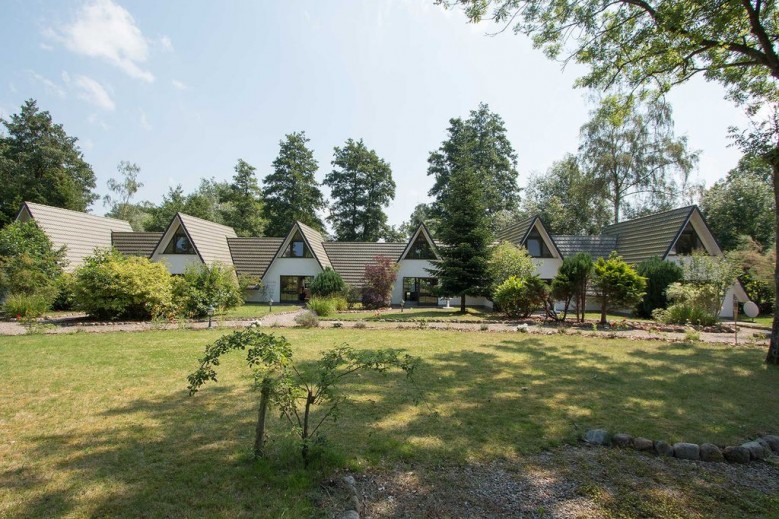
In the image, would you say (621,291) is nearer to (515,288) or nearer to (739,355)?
(515,288)

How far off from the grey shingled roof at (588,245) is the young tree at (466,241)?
31.0ft

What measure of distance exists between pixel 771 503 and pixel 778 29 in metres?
11.9

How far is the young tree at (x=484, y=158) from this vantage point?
40.1 metres

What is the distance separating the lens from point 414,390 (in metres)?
6.50

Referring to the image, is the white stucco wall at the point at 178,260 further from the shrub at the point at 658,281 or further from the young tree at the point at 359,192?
the shrub at the point at 658,281

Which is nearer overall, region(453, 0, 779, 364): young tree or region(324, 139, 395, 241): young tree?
region(453, 0, 779, 364): young tree

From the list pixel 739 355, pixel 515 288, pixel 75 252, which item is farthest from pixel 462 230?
pixel 75 252

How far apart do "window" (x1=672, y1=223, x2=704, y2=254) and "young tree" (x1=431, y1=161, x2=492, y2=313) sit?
12.0 metres

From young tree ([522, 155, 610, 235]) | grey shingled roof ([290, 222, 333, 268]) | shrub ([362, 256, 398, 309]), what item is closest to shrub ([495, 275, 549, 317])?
shrub ([362, 256, 398, 309])

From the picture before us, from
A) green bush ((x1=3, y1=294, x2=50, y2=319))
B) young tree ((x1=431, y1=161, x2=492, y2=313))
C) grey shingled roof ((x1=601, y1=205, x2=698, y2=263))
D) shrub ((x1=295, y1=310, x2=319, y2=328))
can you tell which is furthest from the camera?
grey shingled roof ((x1=601, y1=205, x2=698, y2=263))

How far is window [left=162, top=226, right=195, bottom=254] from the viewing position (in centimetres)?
2670

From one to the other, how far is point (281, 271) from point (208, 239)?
5.58m

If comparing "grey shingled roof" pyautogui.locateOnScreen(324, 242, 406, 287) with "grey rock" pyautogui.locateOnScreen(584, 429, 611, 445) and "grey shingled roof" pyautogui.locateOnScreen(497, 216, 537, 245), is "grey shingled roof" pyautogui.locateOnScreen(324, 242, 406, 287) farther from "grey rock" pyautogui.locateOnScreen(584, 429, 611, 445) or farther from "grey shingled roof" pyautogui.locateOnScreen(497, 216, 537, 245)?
"grey rock" pyautogui.locateOnScreen(584, 429, 611, 445)

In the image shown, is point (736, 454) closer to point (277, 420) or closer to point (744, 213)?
point (277, 420)
